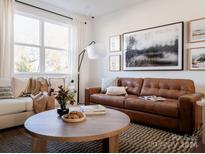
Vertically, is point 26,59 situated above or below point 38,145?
above

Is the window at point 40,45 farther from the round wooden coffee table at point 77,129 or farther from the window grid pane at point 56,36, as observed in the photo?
the round wooden coffee table at point 77,129

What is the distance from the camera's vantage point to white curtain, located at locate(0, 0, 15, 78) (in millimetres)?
3371

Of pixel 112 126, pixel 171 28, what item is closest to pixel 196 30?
pixel 171 28

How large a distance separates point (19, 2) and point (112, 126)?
11.4 ft

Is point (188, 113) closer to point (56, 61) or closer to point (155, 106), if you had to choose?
point (155, 106)

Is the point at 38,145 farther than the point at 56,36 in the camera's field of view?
No

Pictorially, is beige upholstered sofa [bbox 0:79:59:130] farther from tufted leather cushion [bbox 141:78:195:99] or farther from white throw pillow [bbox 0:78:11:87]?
tufted leather cushion [bbox 141:78:195:99]

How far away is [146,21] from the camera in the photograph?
3.97 m

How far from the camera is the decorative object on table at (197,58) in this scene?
3133mm

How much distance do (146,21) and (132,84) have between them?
1510mm

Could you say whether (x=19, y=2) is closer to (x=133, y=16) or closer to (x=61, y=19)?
(x=61, y=19)

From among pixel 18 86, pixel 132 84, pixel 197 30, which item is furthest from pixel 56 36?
pixel 197 30

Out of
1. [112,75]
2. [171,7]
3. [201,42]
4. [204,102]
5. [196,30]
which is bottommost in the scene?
[204,102]

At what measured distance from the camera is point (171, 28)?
3.53 metres
